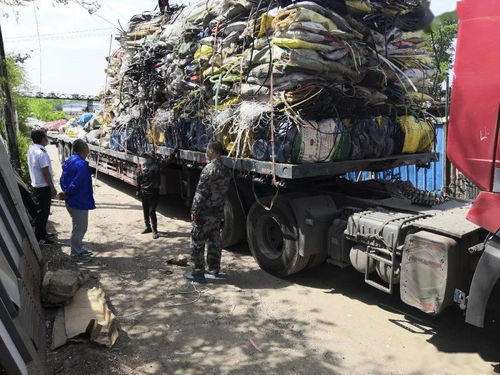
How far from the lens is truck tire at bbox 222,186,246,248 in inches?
242

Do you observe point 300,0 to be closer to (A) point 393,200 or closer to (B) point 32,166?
(A) point 393,200

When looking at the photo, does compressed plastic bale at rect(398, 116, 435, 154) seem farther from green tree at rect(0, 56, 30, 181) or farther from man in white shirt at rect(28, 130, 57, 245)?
green tree at rect(0, 56, 30, 181)

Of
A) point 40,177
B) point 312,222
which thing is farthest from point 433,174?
point 40,177

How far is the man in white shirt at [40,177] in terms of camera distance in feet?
20.1

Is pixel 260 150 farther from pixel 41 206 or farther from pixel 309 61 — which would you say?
pixel 41 206

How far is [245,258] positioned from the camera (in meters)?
6.20

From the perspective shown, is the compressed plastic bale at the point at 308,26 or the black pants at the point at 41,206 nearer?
the compressed plastic bale at the point at 308,26

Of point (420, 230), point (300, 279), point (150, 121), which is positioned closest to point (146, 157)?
point (150, 121)

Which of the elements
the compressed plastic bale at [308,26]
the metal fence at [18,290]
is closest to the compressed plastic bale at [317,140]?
the compressed plastic bale at [308,26]

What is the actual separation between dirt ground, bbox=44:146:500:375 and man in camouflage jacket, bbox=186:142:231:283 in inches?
11.0

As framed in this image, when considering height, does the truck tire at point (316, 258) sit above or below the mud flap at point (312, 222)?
below

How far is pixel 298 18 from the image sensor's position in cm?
453

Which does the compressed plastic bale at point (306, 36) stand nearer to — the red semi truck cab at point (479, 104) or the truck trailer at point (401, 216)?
the truck trailer at point (401, 216)

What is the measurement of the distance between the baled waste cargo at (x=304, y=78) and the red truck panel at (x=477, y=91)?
5.48 ft
